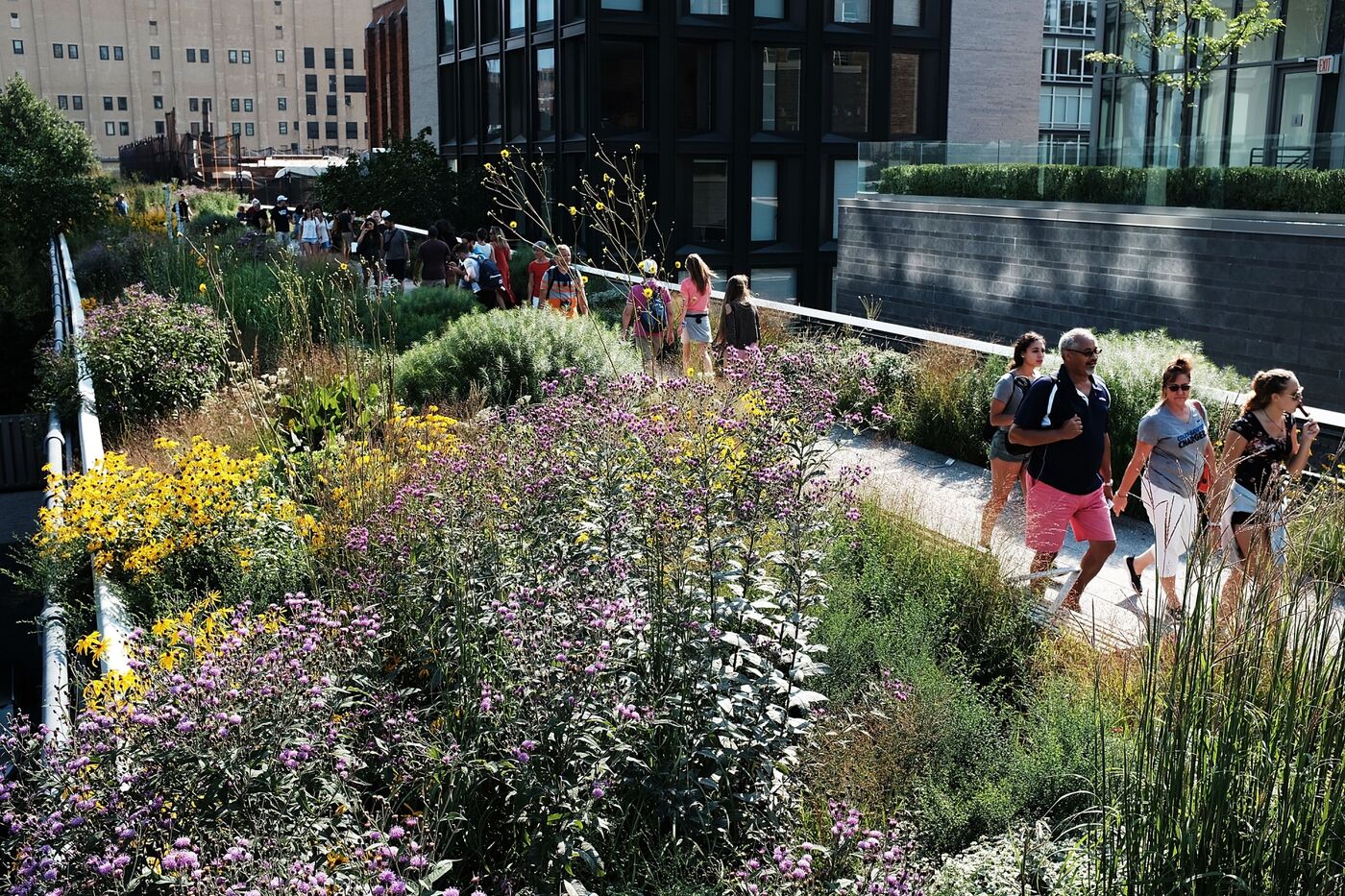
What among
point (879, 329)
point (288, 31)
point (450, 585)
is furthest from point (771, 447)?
point (288, 31)

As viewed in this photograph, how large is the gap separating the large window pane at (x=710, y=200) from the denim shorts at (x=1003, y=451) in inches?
1080

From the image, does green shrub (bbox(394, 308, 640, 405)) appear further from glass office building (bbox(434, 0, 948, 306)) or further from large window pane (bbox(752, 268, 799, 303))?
large window pane (bbox(752, 268, 799, 303))

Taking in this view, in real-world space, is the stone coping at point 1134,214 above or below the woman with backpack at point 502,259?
above

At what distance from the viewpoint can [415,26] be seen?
47875mm

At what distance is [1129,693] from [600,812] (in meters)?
2.37

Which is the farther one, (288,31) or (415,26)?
(288,31)

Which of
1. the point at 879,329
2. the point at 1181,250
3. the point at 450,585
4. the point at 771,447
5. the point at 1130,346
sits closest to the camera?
the point at 450,585

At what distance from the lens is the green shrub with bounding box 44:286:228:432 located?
10703mm

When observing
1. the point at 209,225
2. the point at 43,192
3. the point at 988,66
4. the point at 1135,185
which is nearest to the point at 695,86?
the point at 988,66

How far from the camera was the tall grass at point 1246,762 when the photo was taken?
3.13m

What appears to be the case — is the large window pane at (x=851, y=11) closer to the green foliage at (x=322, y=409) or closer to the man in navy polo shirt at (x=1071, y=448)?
the green foliage at (x=322, y=409)

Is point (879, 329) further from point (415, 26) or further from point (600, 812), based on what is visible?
point (415, 26)

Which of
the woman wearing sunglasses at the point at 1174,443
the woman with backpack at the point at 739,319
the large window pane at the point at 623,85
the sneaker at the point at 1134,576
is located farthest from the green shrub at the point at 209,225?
the woman wearing sunglasses at the point at 1174,443

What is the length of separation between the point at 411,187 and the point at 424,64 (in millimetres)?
13089
